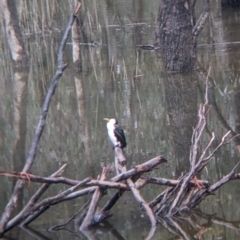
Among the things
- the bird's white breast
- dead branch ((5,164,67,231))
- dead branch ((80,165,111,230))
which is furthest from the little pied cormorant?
dead branch ((5,164,67,231))

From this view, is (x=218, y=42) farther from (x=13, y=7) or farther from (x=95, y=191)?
(x=95, y=191)

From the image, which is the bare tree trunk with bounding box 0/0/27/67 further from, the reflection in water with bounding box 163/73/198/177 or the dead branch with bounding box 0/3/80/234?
the dead branch with bounding box 0/3/80/234

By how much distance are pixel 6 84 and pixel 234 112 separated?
5.81 m

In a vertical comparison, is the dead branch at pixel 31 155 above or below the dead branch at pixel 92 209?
above

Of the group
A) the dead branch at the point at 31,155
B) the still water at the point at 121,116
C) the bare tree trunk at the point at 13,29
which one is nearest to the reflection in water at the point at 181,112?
the still water at the point at 121,116

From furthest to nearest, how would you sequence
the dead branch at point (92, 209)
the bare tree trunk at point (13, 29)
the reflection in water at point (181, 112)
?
the bare tree trunk at point (13, 29)
the reflection in water at point (181, 112)
the dead branch at point (92, 209)

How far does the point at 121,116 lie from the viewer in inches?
451

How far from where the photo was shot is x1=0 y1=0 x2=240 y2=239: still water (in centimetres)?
710

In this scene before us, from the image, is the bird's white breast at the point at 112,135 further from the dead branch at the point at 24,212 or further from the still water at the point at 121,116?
the dead branch at the point at 24,212

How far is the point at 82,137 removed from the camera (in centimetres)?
1058

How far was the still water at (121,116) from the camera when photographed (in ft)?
23.3

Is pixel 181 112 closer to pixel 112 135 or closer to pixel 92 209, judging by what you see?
pixel 112 135

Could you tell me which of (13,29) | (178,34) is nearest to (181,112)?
(178,34)

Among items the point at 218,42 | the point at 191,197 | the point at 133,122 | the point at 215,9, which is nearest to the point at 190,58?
the point at 133,122
